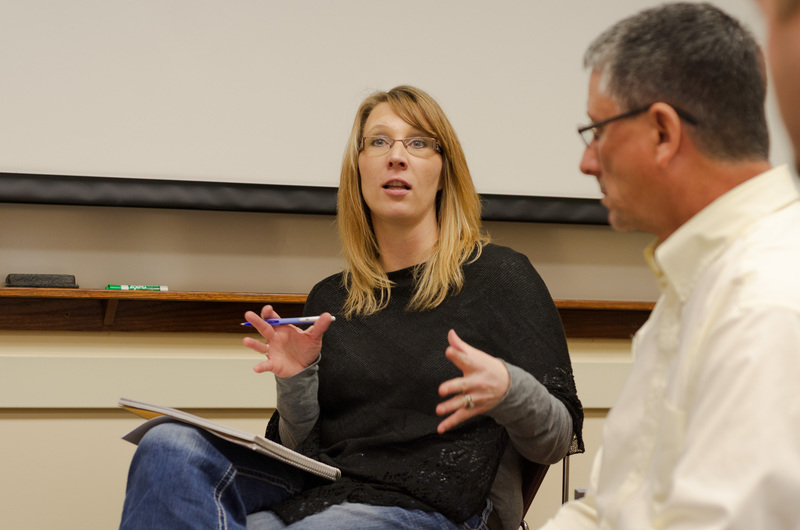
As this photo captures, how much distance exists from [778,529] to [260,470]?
981 mm

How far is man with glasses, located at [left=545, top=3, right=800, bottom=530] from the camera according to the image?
58cm

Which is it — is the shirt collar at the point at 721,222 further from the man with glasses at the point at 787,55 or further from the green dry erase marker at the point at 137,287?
the green dry erase marker at the point at 137,287

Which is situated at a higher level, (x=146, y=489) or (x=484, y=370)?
(x=484, y=370)

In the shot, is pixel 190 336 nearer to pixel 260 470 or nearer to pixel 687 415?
pixel 260 470

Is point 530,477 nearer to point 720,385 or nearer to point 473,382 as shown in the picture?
point 473,382

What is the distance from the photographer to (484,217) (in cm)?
228

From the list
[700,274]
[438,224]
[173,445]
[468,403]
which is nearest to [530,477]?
[468,403]

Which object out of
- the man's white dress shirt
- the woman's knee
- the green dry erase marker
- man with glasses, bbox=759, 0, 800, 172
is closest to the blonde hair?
the woman's knee

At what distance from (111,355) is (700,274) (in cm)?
182

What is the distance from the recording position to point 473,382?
1.06 m

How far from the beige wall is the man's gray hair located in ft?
5.04

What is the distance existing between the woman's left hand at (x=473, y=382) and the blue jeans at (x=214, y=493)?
27 cm

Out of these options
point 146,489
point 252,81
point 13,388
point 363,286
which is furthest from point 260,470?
point 252,81

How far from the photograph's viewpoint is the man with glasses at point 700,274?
23.0 inches
